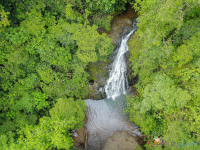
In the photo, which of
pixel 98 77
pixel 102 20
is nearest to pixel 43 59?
pixel 98 77

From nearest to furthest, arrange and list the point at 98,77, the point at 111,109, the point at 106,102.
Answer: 1. the point at 98,77
2. the point at 111,109
3. the point at 106,102

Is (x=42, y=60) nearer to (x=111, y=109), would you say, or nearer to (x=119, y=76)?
(x=119, y=76)

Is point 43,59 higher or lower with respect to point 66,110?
higher

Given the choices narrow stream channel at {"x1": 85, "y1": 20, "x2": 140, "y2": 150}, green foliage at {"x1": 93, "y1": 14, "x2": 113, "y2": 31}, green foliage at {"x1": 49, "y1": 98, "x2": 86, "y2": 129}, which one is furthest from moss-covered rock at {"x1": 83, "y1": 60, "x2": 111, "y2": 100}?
green foliage at {"x1": 93, "y1": 14, "x2": 113, "y2": 31}

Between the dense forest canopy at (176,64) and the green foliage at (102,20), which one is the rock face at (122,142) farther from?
the green foliage at (102,20)

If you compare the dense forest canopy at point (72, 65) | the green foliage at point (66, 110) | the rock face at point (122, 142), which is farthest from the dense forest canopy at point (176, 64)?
the green foliage at point (66, 110)

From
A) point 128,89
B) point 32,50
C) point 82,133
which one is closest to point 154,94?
point 128,89
